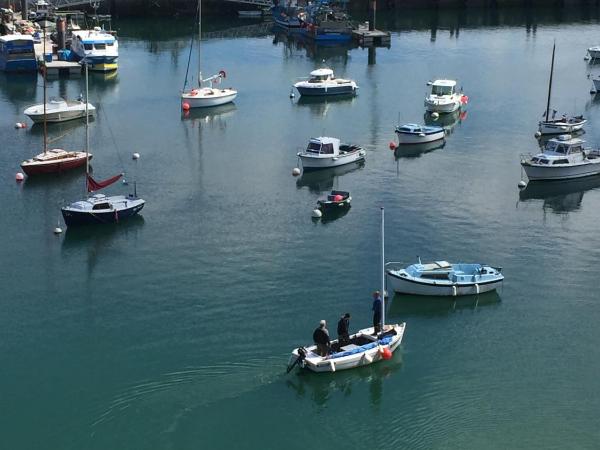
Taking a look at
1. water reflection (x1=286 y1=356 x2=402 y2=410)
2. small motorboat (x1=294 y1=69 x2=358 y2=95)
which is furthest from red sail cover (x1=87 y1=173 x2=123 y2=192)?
small motorboat (x1=294 y1=69 x2=358 y2=95)

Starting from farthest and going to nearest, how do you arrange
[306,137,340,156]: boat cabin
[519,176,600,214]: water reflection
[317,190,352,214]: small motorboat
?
[306,137,340,156]: boat cabin → [519,176,600,214]: water reflection → [317,190,352,214]: small motorboat

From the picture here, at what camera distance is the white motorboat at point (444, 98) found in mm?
87812

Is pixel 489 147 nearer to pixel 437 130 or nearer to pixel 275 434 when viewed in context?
pixel 437 130

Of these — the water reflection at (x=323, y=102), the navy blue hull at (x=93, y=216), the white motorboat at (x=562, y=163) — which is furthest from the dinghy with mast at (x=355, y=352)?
the water reflection at (x=323, y=102)

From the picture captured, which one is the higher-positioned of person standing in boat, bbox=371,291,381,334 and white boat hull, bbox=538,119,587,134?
white boat hull, bbox=538,119,587,134

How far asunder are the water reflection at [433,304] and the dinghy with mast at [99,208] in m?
18.4

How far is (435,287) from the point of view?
4997 centimetres

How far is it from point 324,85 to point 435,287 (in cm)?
4913

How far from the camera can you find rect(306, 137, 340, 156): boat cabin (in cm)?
7125

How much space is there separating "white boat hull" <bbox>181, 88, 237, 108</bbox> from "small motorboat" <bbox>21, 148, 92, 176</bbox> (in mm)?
20592

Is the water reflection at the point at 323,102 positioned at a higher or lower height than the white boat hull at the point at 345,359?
higher

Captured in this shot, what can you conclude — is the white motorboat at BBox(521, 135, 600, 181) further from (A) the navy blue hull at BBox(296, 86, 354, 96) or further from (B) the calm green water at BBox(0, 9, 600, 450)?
(A) the navy blue hull at BBox(296, 86, 354, 96)

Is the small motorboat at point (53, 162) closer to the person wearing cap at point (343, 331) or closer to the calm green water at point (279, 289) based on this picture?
the calm green water at point (279, 289)

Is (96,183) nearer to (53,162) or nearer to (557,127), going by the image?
(53,162)
